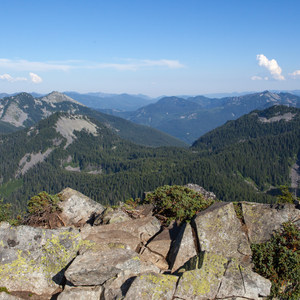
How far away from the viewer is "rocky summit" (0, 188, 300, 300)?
14.0 meters

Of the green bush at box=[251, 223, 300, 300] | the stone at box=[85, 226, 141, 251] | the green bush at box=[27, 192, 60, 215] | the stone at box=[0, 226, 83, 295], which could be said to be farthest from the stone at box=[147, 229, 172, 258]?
the green bush at box=[27, 192, 60, 215]

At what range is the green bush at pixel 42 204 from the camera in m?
24.1

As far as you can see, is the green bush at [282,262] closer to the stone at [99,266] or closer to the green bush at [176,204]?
the green bush at [176,204]

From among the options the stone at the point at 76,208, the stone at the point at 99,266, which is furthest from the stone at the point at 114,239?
the stone at the point at 76,208

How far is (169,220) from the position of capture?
23.1 m

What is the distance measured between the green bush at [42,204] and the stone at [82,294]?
1078cm

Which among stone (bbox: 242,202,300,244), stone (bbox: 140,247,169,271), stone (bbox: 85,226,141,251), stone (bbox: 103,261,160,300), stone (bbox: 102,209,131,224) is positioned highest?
stone (bbox: 242,202,300,244)

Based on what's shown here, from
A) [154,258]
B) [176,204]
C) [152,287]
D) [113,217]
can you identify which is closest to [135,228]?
[113,217]

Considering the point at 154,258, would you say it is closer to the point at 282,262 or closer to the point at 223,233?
the point at 223,233

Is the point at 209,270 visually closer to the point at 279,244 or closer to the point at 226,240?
the point at 226,240

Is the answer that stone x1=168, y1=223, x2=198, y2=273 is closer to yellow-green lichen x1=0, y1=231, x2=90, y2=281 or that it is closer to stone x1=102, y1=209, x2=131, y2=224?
stone x1=102, y1=209, x2=131, y2=224

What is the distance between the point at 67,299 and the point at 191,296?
23.8 feet

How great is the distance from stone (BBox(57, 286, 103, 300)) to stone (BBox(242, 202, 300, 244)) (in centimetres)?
1135

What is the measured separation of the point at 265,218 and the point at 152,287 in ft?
35.6
